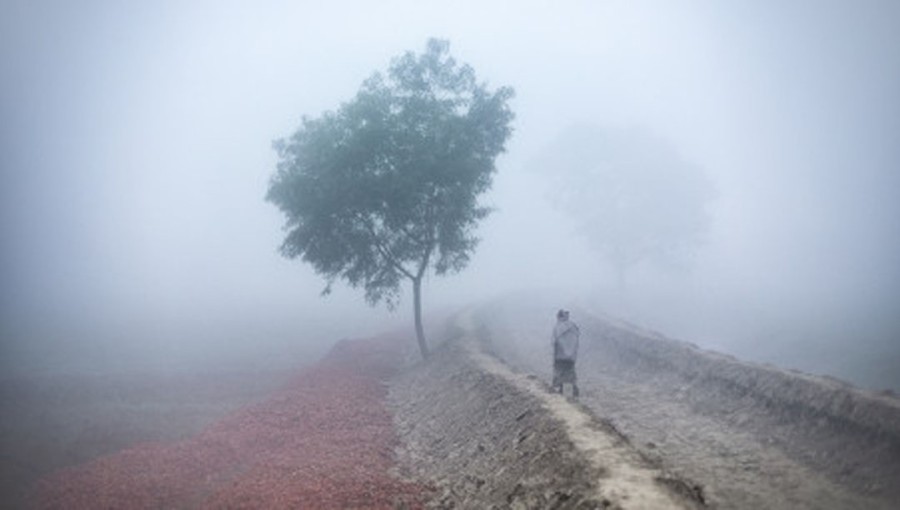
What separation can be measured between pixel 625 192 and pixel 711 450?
61282 millimetres

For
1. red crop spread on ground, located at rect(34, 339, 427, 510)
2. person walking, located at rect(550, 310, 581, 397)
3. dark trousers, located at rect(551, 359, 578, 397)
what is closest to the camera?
red crop spread on ground, located at rect(34, 339, 427, 510)

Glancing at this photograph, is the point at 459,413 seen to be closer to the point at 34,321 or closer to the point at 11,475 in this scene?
the point at 11,475

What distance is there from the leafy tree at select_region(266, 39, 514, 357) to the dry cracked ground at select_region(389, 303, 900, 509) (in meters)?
8.54

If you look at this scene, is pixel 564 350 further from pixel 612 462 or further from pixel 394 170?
pixel 394 170

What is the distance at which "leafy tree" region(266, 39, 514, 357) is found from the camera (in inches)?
1272

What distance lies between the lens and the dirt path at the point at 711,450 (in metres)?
13.2

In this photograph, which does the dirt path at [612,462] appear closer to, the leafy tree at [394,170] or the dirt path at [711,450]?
the dirt path at [711,450]

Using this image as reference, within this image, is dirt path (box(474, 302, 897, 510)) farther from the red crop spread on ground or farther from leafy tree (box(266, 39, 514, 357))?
leafy tree (box(266, 39, 514, 357))

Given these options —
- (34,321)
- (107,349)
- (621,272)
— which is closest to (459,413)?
(107,349)

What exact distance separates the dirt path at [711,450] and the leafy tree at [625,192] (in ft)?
154

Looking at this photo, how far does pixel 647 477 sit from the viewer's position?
10.4 metres

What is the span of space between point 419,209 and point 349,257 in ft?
15.0

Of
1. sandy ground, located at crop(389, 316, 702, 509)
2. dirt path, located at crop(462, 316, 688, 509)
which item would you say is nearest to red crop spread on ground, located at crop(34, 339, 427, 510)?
sandy ground, located at crop(389, 316, 702, 509)

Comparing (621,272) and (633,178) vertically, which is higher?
(633,178)
